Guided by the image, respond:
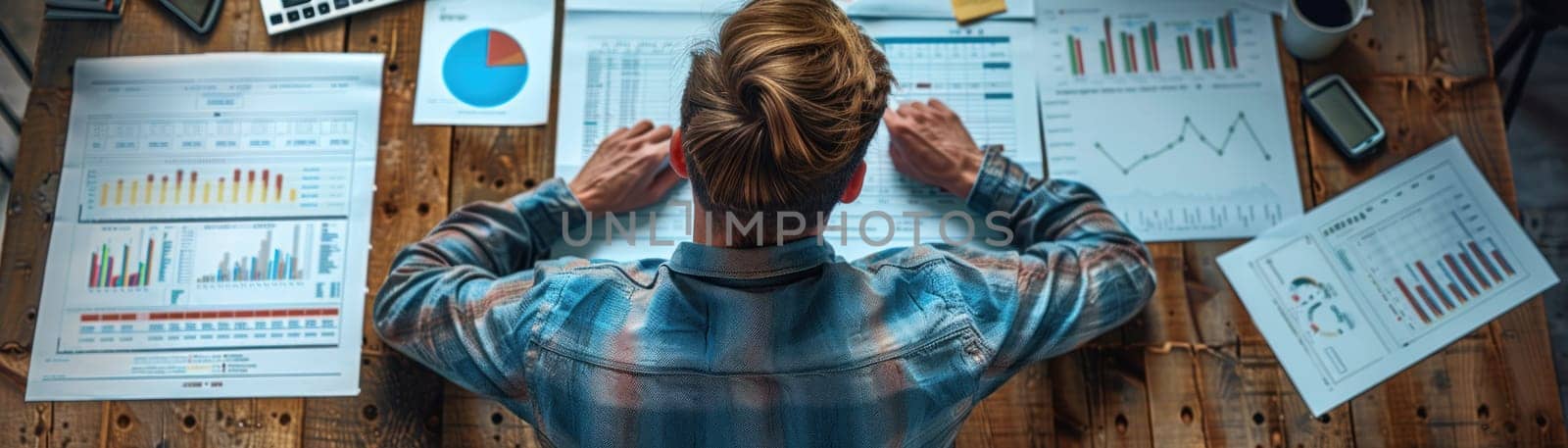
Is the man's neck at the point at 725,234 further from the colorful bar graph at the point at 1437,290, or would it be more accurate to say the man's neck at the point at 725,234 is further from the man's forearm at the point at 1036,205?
the colorful bar graph at the point at 1437,290

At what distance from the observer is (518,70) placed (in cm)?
127

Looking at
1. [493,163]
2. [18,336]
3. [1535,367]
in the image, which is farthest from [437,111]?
[1535,367]

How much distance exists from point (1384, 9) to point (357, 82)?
1.30m

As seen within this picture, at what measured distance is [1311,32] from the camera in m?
1.25

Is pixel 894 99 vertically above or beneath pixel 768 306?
above

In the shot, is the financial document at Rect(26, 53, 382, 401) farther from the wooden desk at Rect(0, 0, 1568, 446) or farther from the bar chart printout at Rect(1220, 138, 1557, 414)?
the bar chart printout at Rect(1220, 138, 1557, 414)

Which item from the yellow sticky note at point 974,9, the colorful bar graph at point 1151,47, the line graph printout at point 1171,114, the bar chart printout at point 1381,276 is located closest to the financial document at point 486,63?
the yellow sticky note at point 974,9

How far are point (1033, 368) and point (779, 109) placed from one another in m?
0.62

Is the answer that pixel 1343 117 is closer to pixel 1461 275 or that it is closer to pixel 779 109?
pixel 1461 275

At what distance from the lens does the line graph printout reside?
124cm

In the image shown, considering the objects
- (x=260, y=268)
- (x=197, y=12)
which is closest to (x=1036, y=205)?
(x=260, y=268)

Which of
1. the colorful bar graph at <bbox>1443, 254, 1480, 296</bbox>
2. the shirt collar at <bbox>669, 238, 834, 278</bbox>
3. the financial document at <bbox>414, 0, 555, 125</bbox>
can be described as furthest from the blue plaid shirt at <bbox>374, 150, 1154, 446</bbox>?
the colorful bar graph at <bbox>1443, 254, 1480, 296</bbox>

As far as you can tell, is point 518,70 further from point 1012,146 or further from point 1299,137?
point 1299,137

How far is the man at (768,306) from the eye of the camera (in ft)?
2.42
